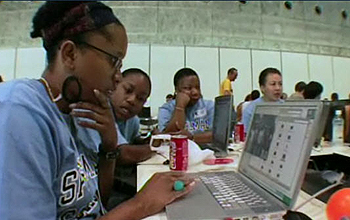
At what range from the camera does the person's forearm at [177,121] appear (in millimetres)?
2078

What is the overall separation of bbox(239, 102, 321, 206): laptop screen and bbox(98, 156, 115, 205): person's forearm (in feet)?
1.82

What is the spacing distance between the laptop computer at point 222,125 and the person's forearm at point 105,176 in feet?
2.23

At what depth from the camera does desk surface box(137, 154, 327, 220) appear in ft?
2.33

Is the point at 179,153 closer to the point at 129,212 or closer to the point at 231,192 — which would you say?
the point at 231,192

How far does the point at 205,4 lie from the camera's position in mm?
6090

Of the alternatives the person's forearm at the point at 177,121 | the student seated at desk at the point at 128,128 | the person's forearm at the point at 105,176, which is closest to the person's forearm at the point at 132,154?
the student seated at desk at the point at 128,128

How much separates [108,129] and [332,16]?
24.0 feet

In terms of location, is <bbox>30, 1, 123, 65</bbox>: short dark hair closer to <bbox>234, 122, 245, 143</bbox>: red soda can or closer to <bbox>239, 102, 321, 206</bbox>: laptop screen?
<bbox>239, 102, 321, 206</bbox>: laptop screen

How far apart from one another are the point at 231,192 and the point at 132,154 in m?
0.74

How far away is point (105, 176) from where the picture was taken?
1099mm

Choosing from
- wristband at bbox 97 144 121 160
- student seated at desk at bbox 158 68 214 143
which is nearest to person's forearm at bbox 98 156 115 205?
wristband at bbox 97 144 121 160

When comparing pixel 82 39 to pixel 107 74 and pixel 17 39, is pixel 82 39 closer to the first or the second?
pixel 107 74

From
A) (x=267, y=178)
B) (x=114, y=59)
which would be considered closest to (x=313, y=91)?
(x=267, y=178)

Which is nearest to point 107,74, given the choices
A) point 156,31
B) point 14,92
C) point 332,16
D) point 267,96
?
point 14,92
